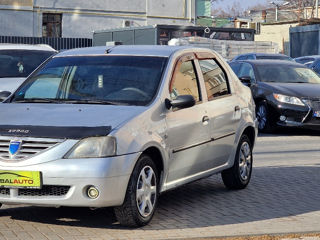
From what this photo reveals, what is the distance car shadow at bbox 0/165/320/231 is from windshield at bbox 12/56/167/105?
3.44 ft

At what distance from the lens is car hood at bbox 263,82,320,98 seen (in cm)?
1608

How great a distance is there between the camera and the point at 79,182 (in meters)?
6.63

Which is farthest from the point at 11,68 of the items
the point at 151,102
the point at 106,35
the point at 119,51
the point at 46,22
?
the point at 46,22

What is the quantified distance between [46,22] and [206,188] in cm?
4099

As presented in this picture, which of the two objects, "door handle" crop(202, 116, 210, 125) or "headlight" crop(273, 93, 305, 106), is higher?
"door handle" crop(202, 116, 210, 125)

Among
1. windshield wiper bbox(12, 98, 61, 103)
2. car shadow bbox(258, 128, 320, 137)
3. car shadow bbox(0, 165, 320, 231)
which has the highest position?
windshield wiper bbox(12, 98, 61, 103)

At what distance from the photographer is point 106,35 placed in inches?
1726

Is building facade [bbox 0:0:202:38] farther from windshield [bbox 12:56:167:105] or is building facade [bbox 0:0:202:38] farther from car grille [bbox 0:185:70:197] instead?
car grille [bbox 0:185:70:197]

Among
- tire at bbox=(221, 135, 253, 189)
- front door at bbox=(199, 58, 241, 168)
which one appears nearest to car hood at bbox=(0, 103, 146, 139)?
front door at bbox=(199, 58, 241, 168)

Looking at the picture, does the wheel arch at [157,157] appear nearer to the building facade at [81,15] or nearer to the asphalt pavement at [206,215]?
the asphalt pavement at [206,215]

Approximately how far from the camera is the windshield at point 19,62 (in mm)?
14555

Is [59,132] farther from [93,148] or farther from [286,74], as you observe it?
[286,74]

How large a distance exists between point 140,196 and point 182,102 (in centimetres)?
105

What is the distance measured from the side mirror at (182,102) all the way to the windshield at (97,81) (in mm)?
185
